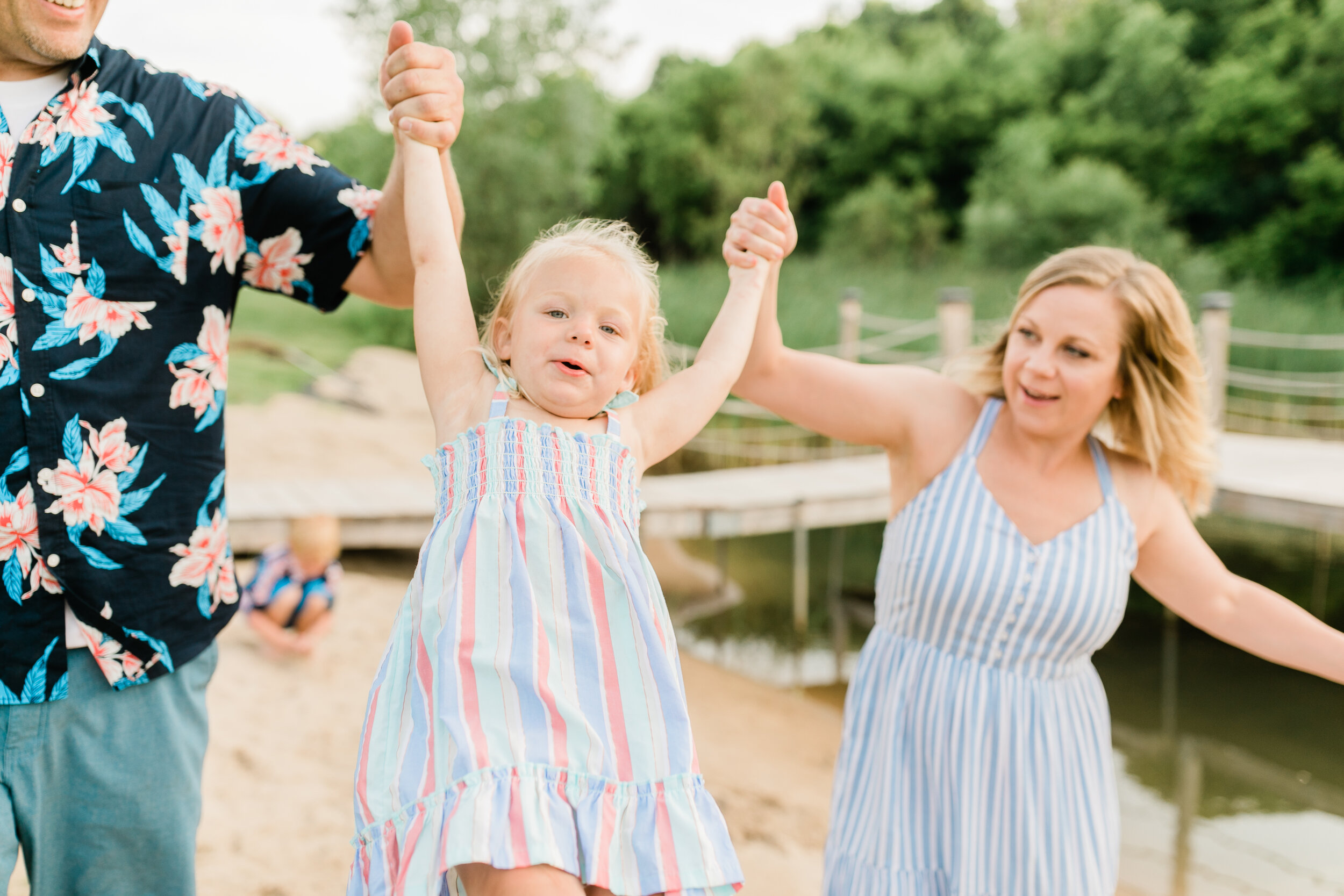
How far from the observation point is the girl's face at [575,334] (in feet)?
4.78

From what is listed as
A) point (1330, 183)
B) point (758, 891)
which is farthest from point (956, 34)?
point (758, 891)

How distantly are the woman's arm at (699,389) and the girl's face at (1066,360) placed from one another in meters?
0.59

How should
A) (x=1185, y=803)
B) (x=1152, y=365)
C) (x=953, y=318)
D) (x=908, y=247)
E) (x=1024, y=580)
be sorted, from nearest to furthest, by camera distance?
(x=1024, y=580)
(x=1152, y=365)
(x=1185, y=803)
(x=953, y=318)
(x=908, y=247)

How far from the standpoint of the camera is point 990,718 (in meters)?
1.93

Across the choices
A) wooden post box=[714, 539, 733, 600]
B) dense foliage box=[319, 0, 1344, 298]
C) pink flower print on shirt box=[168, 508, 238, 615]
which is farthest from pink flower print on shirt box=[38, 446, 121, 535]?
dense foliage box=[319, 0, 1344, 298]

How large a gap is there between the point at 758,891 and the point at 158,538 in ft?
8.89

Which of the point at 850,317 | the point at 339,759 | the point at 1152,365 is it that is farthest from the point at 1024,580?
the point at 850,317

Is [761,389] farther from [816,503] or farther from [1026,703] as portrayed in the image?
[816,503]

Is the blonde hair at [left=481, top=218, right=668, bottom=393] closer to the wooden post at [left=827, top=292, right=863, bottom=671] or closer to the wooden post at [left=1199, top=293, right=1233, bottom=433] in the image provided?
the wooden post at [left=827, top=292, right=863, bottom=671]

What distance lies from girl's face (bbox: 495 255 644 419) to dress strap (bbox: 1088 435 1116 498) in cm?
103

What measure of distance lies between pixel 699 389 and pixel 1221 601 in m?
1.14

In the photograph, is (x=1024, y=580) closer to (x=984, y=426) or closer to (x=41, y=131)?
(x=984, y=426)

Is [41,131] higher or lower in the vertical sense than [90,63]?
lower

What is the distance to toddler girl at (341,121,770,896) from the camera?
121 centimetres
